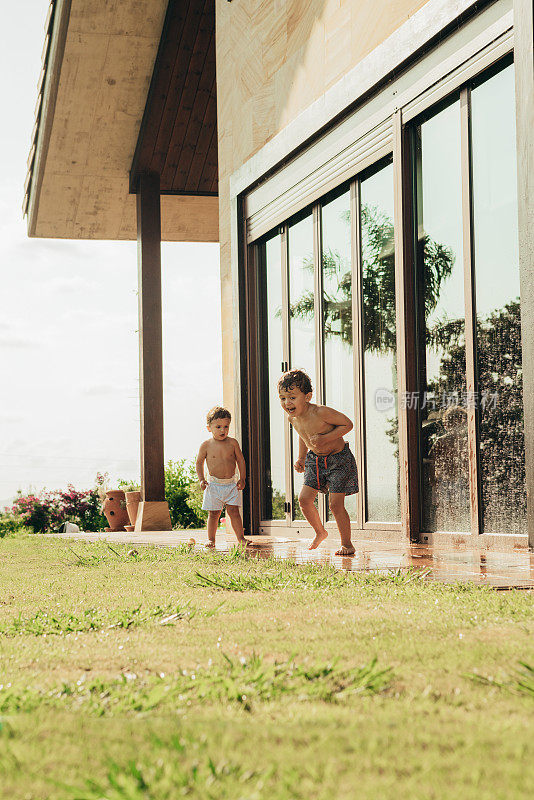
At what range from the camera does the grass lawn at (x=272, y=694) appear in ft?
3.67

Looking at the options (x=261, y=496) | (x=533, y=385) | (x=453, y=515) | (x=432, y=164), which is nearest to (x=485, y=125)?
(x=432, y=164)

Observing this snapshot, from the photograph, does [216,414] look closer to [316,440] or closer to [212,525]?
[212,525]

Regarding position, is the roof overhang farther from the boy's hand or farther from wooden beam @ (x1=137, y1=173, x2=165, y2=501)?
the boy's hand

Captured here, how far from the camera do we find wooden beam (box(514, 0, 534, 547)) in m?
4.31

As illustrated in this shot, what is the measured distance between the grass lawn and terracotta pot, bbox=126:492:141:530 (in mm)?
8577

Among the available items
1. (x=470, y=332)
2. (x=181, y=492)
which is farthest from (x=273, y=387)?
(x=181, y=492)

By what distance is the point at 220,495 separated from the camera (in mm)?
6723

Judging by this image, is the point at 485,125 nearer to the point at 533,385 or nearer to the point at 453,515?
the point at 533,385

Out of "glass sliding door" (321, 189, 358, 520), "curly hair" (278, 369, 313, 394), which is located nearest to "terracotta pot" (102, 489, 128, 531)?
"glass sliding door" (321, 189, 358, 520)

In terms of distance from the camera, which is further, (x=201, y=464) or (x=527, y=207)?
(x=201, y=464)

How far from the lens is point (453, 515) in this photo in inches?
208

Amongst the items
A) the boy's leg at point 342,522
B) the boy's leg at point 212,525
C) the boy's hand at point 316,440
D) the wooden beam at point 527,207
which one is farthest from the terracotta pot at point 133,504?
the wooden beam at point 527,207

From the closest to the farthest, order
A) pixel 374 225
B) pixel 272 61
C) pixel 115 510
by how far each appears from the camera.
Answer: pixel 374 225 → pixel 272 61 → pixel 115 510

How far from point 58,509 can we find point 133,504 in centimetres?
307
